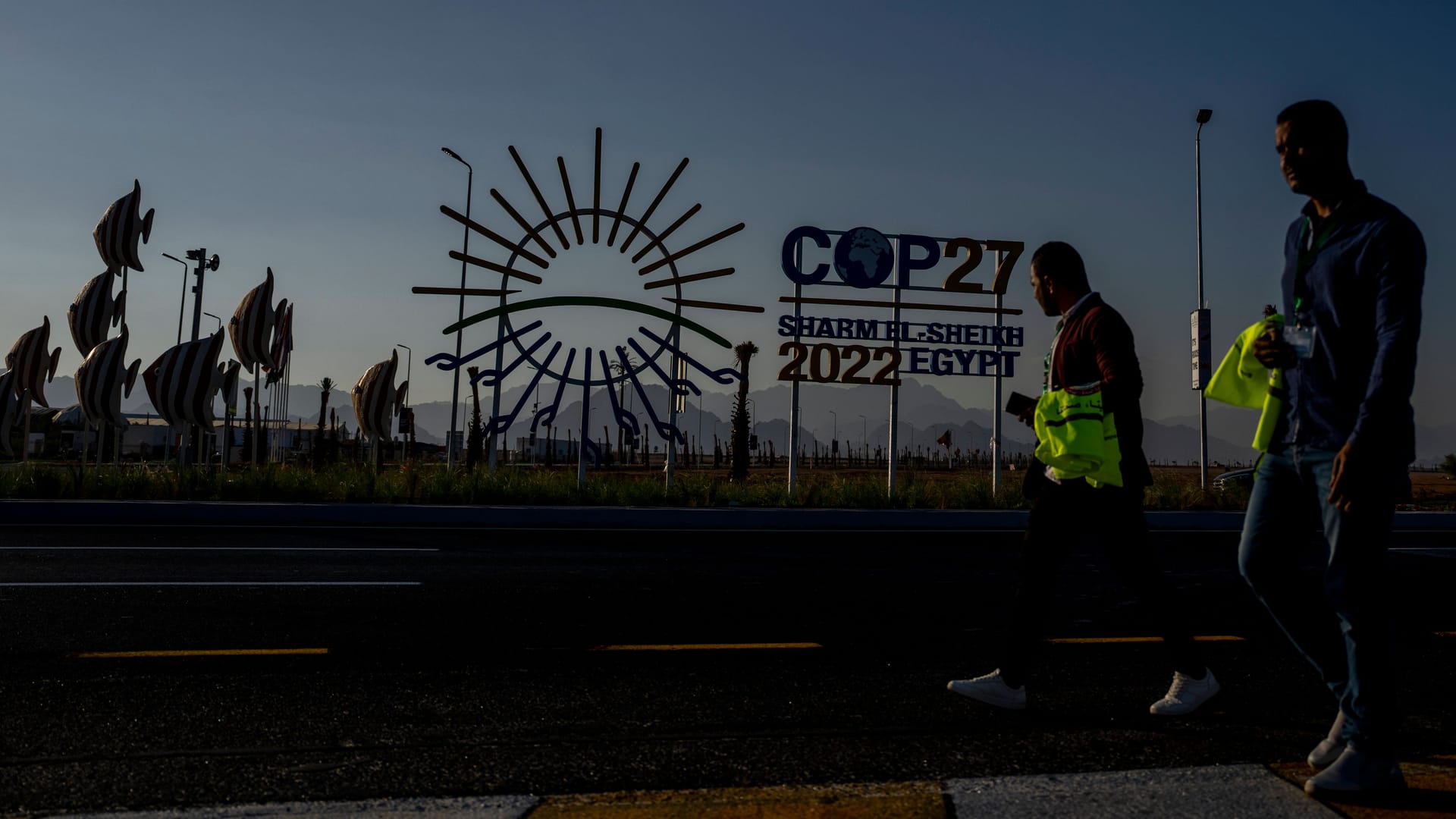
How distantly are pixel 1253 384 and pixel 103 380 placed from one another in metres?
19.6

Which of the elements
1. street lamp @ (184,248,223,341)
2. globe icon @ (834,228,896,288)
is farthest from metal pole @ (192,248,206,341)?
globe icon @ (834,228,896,288)

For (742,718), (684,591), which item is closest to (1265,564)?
(742,718)

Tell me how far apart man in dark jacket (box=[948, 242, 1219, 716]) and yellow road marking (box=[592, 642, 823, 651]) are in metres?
1.29

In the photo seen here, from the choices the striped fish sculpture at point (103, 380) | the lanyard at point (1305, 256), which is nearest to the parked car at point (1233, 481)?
the lanyard at point (1305, 256)

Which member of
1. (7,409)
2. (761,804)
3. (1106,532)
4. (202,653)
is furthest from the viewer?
(7,409)

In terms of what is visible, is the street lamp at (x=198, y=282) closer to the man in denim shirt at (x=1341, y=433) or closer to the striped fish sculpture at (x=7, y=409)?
the striped fish sculpture at (x=7, y=409)

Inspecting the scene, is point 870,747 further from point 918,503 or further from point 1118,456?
point 918,503

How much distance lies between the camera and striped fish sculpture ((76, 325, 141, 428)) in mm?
18312

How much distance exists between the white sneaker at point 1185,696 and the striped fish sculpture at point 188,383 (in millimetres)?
17130

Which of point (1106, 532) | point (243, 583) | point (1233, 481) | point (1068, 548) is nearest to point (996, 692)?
point (1068, 548)

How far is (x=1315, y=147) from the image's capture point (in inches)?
121

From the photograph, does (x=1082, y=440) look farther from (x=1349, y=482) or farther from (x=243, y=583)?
(x=243, y=583)

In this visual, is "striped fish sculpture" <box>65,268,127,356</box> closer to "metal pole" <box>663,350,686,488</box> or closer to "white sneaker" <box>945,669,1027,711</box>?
"metal pole" <box>663,350,686,488</box>

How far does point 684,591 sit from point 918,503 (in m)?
9.92
